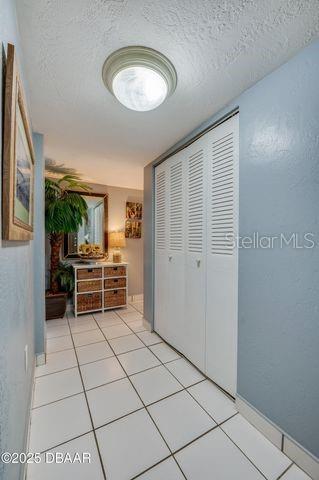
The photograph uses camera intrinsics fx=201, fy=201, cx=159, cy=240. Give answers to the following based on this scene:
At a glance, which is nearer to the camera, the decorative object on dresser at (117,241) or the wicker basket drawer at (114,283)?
the wicker basket drawer at (114,283)

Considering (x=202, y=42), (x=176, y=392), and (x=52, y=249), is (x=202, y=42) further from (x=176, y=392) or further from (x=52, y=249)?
(x=52, y=249)

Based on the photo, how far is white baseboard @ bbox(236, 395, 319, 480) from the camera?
102 centimetres

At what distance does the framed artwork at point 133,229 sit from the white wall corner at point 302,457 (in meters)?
3.33

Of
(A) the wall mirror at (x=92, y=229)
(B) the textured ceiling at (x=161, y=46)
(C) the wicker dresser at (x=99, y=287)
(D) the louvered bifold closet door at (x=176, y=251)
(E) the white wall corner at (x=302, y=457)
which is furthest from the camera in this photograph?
(A) the wall mirror at (x=92, y=229)

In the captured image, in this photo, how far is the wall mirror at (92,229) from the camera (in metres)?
3.41

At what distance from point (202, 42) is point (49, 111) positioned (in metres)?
1.23

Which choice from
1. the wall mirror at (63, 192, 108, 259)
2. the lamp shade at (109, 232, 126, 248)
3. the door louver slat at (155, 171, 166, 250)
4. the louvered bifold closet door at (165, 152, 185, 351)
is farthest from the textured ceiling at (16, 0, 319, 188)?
the lamp shade at (109, 232, 126, 248)

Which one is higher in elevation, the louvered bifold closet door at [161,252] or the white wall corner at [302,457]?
the louvered bifold closet door at [161,252]

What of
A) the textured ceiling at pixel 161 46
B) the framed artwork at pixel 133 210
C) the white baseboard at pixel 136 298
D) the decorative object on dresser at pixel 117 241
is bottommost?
the white baseboard at pixel 136 298

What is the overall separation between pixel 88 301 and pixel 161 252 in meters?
1.56

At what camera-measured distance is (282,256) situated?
1156mm

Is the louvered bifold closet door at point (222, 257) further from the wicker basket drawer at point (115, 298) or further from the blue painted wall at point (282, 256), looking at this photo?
the wicker basket drawer at point (115, 298)

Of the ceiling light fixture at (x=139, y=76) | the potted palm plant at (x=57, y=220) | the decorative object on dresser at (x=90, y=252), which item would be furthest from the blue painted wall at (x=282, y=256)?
the decorative object on dresser at (x=90, y=252)

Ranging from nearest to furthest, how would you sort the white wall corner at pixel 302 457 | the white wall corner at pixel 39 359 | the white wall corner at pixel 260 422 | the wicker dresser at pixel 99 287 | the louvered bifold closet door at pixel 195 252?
the white wall corner at pixel 302 457 < the white wall corner at pixel 260 422 < the louvered bifold closet door at pixel 195 252 < the white wall corner at pixel 39 359 < the wicker dresser at pixel 99 287
